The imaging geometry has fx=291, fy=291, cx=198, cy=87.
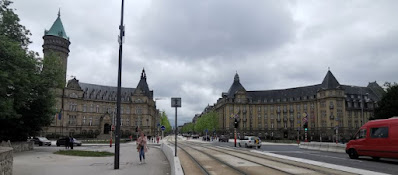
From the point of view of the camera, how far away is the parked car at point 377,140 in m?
16.8

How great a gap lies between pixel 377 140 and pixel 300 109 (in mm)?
90692

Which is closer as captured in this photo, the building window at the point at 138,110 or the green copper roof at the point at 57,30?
the green copper roof at the point at 57,30

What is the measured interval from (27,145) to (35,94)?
5.45 meters

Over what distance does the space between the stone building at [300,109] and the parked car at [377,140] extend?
2820 inches

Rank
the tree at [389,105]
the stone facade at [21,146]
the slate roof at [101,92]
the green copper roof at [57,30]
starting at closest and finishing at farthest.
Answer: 1. the stone facade at [21,146]
2. the tree at [389,105]
3. the green copper roof at [57,30]
4. the slate roof at [101,92]

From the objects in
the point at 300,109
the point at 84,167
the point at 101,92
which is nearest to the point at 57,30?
the point at 101,92

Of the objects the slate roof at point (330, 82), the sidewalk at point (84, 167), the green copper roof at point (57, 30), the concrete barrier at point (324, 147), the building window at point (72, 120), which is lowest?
the concrete barrier at point (324, 147)

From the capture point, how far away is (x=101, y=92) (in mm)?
105438

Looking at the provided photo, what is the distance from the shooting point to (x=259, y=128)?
109125mm

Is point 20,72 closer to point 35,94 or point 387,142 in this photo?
point 35,94

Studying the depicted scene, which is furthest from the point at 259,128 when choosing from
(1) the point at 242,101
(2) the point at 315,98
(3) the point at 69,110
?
(3) the point at 69,110

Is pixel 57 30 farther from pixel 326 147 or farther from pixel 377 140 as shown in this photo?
pixel 377 140

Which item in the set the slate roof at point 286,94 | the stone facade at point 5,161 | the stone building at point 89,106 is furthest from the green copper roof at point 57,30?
the stone facade at point 5,161

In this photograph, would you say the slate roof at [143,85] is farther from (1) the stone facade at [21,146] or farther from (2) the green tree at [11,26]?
(2) the green tree at [11,26]
